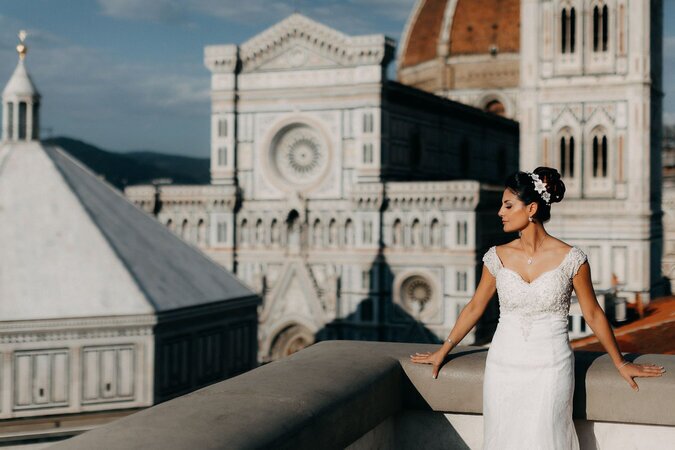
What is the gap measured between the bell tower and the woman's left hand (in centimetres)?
2238

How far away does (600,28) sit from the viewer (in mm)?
41438

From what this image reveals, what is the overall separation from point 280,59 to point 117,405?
88.5 ft

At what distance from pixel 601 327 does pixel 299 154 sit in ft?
133

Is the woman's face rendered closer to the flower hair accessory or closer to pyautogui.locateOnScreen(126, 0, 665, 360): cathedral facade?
the flower hair accessory

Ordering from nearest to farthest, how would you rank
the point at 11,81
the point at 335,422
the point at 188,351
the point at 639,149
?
the point at 335,422, the point at 188,351, the point at 11,81, the point at 639,149

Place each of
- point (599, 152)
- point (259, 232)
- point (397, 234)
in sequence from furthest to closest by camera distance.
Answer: point (259, 232) < point (397, 234) < point (599, 152)

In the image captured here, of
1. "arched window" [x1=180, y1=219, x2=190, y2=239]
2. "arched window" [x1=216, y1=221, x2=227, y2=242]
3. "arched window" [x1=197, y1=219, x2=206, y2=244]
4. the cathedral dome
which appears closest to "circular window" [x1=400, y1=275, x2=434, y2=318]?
"arched window" [x1=216, y1=221, x2=227, y2=242]

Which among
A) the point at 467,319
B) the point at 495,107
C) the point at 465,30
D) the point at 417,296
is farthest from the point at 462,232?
the point at 467,319

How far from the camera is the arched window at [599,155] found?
136 feet

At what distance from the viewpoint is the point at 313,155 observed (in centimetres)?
4453

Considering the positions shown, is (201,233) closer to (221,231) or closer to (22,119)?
(221,231)

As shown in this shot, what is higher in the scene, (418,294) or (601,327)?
(601,327)

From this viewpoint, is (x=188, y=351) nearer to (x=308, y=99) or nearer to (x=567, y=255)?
(x=567, y=255)

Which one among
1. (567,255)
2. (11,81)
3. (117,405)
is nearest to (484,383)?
(567,255)
